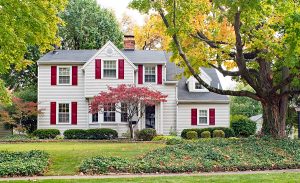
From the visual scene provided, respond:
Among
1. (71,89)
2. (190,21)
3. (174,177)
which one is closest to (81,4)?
(71,89)

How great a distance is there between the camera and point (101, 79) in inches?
1211

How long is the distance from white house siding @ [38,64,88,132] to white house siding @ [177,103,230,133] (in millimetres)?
6774

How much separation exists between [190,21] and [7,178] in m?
9.98

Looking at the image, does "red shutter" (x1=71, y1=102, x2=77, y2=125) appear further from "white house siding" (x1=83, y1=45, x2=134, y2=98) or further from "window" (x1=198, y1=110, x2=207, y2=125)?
"window" (x1=198, y1=110, x2=207, y2=125)

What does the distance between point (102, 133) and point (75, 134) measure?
1.88m

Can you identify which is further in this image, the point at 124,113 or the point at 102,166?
the point at 124,113

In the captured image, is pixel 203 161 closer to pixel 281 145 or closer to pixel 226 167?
pixel 226 167

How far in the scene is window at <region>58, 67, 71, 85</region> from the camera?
31.4 meters

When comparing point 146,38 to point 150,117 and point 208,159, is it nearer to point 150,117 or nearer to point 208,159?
point 150,117

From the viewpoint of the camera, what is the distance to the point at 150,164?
14.1 metres

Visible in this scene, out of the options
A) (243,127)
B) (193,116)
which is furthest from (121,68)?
(243,127)

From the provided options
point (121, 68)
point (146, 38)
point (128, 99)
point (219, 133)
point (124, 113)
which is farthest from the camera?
point (146, 38)

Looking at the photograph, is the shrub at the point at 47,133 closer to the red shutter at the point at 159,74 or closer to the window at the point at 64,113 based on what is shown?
the window at the point at 64,113

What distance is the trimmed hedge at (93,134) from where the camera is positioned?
1177 inches
